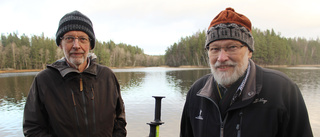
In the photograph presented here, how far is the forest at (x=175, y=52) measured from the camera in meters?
63.0

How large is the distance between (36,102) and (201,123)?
5.52 feet

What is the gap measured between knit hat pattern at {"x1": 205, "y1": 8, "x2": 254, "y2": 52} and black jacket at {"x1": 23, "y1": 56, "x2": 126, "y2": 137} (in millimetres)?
1398

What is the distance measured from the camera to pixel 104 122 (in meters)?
2.14

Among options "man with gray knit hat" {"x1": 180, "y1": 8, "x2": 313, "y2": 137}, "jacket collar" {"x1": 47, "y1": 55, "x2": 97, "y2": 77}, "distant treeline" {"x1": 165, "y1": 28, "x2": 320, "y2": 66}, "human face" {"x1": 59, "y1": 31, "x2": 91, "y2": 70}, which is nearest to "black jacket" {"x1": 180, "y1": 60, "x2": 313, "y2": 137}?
"man with gray knit hat" {"x1": 180, "y1": 8, "x2": 313, "y2": 137}

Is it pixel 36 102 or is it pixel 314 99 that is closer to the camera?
pixel 36 102

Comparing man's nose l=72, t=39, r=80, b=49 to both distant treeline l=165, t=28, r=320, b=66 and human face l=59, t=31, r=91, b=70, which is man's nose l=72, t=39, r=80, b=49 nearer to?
human face l=59, t=31, r=91, b=70

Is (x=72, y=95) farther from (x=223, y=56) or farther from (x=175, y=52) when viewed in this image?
(x=175, y=52)

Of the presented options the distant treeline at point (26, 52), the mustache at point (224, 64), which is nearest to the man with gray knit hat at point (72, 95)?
the mustache at point (224, 64)

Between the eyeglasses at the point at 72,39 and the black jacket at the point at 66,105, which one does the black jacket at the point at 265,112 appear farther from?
the eyeglasses at the point at 72,39

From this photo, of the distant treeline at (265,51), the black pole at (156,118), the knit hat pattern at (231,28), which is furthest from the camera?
the distant treeline at (265,51)

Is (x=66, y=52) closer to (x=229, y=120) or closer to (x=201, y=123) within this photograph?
(x=201, y=123)

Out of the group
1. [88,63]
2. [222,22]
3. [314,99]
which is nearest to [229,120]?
[222,22]

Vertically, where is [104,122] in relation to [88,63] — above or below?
below

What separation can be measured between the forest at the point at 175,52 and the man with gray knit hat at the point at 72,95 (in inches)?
2345
